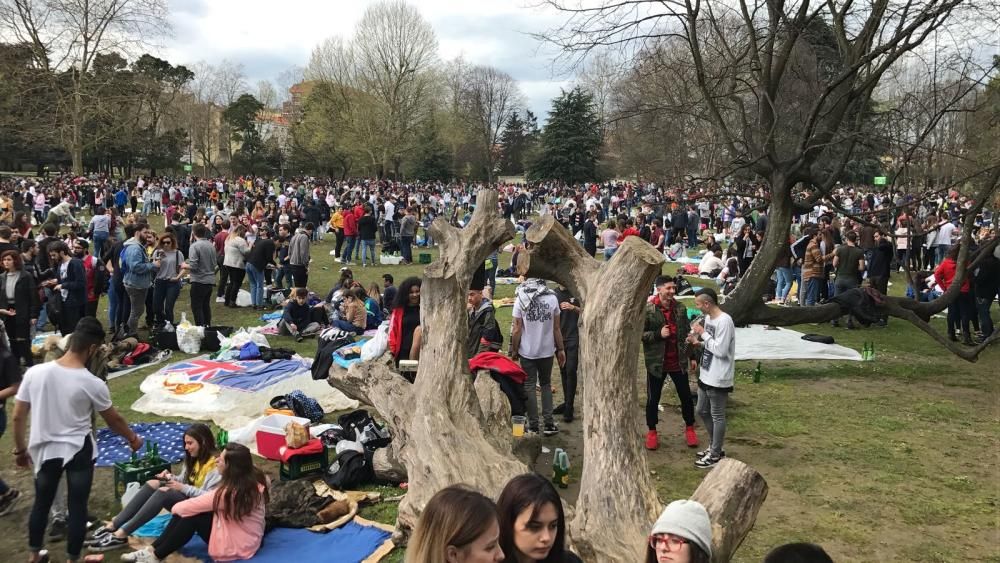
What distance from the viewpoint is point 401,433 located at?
18.4 ft

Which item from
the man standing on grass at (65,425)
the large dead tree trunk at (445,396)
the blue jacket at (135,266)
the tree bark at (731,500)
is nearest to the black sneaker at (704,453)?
the large dead tree trunk at (445,396)

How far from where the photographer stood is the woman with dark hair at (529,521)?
2.86 m

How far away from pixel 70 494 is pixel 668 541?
154 inches

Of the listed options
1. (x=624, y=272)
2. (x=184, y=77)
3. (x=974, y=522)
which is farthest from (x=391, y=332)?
(x=184, y=77)

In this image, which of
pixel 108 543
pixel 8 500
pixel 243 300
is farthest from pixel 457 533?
pixel 243 300

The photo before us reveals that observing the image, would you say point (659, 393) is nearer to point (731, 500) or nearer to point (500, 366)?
point (500, 366)

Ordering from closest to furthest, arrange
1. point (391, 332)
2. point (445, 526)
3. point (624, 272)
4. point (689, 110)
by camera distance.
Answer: point (445, 526)
point (624, 272)
point (391, 332)
point (689, 110)

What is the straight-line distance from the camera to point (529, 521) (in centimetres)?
285

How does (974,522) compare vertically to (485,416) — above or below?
below

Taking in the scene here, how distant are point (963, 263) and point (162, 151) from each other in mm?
59417

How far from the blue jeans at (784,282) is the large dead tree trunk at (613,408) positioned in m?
10.9

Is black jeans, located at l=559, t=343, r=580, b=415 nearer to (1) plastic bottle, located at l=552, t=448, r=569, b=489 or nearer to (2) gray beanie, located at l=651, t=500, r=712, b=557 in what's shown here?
(1) plastic bottle, located at l=552, t=448, r=569, b=489

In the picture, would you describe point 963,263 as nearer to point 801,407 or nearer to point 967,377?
point 967,377

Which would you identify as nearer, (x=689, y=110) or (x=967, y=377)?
(x=967, y=377)
